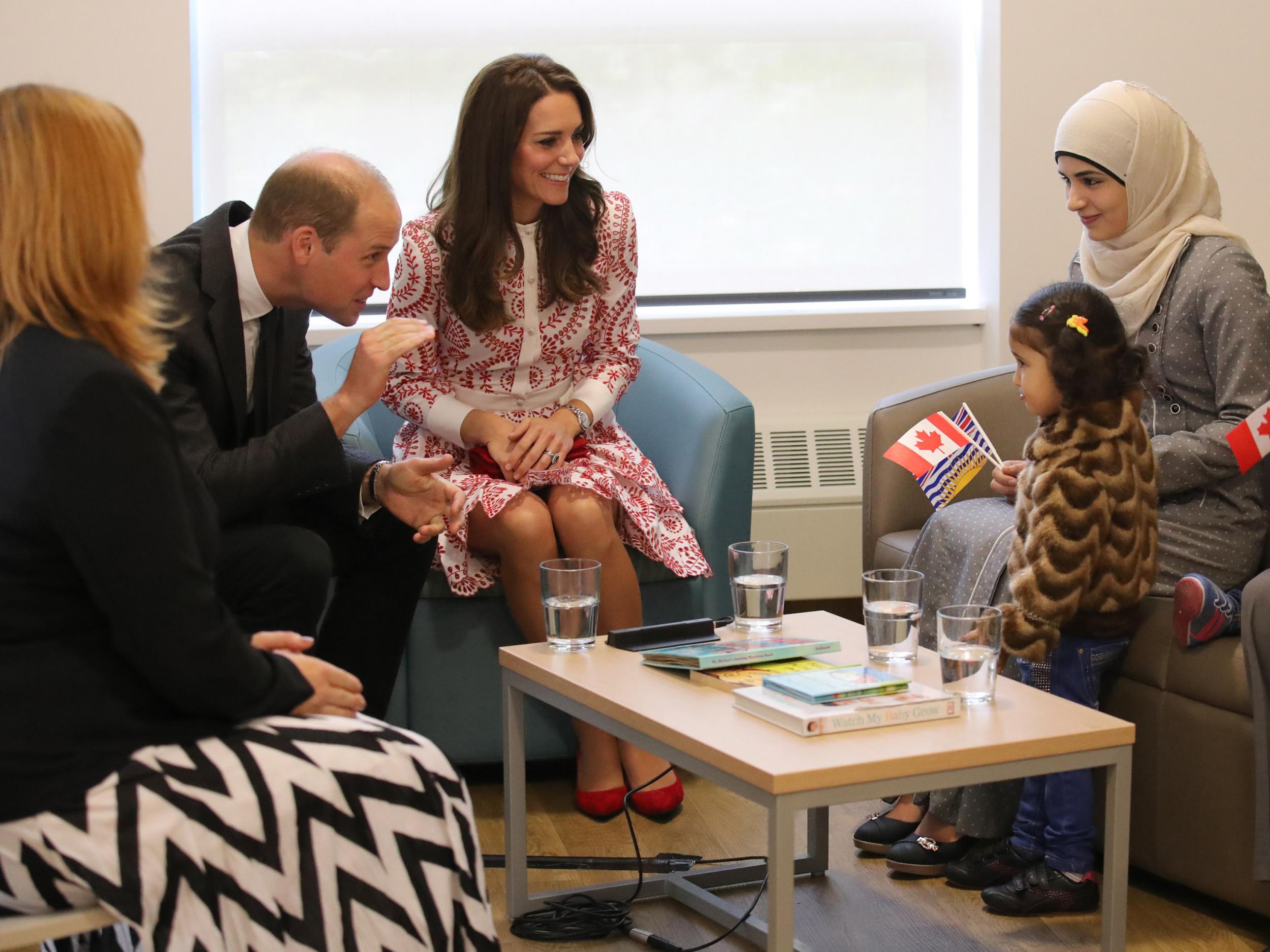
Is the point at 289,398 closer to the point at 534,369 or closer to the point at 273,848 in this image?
the point at 534,369

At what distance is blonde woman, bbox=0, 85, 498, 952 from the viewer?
124cm

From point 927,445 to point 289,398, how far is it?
1.08m

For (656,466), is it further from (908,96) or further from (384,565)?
(908,96)

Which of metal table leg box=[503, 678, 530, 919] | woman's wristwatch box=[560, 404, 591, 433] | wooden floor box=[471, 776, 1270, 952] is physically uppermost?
woman's wristwatch box=[560, 404, 591, 433]

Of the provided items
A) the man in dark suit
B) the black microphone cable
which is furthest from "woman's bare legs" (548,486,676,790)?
the black microphone cable

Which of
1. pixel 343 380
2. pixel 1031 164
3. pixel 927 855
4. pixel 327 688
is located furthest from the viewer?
pixel 1031 164

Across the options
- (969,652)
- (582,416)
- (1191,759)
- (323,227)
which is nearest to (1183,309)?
(1191,759)

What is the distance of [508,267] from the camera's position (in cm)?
266

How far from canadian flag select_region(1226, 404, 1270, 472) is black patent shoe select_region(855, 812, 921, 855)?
0.79 meters

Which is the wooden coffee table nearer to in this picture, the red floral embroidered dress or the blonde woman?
the blonde woman

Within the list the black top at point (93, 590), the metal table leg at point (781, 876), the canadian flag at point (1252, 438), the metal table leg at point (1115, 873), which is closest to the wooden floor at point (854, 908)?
the metal table leg at point (1115, 873)

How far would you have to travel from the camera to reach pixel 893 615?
1.88 metres

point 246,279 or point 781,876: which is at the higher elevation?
point 246,279

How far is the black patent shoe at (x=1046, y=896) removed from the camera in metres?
2.08
